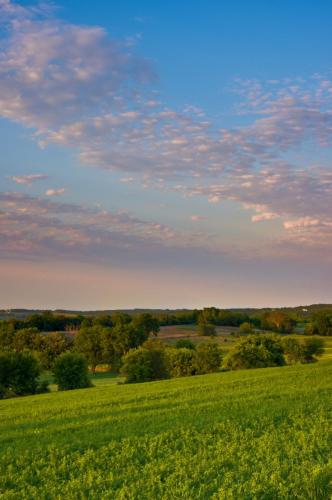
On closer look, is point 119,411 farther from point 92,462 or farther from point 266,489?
point 266,489

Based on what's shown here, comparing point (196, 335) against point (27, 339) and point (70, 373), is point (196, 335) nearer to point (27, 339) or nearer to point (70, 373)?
point (27, 339)

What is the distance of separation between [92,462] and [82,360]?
7214cm

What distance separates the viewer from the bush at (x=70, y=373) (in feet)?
270

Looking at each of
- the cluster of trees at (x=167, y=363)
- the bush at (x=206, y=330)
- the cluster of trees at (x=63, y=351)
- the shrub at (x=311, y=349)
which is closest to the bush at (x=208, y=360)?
the cluster of trees at (x=167, y=363)

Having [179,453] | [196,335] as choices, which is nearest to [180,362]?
[196,335]

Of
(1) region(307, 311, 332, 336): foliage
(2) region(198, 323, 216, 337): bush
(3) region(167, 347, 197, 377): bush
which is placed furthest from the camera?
(1) region(307, 311, 332, 336): foliage

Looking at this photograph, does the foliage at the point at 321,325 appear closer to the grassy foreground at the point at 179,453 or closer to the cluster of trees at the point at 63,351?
the cluster of trees at the point at 63,351

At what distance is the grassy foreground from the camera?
1135cm

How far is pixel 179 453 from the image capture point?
1452 cm

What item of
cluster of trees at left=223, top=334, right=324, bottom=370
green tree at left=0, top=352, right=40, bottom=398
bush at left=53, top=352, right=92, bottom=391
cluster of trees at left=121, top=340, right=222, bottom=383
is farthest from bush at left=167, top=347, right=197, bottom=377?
green tree at left=0, top=352, right=40, bottom=398

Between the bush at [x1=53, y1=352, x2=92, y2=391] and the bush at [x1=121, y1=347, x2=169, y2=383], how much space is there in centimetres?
857

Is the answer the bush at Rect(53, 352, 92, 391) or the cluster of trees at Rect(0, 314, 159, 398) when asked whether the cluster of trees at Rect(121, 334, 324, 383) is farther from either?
the cluster of trees at Rect(0, 314, 159, 398)

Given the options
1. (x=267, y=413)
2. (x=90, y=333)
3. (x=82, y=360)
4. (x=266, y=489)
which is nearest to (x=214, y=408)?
(x=267, y=413)

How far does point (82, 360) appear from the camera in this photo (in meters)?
84.6
